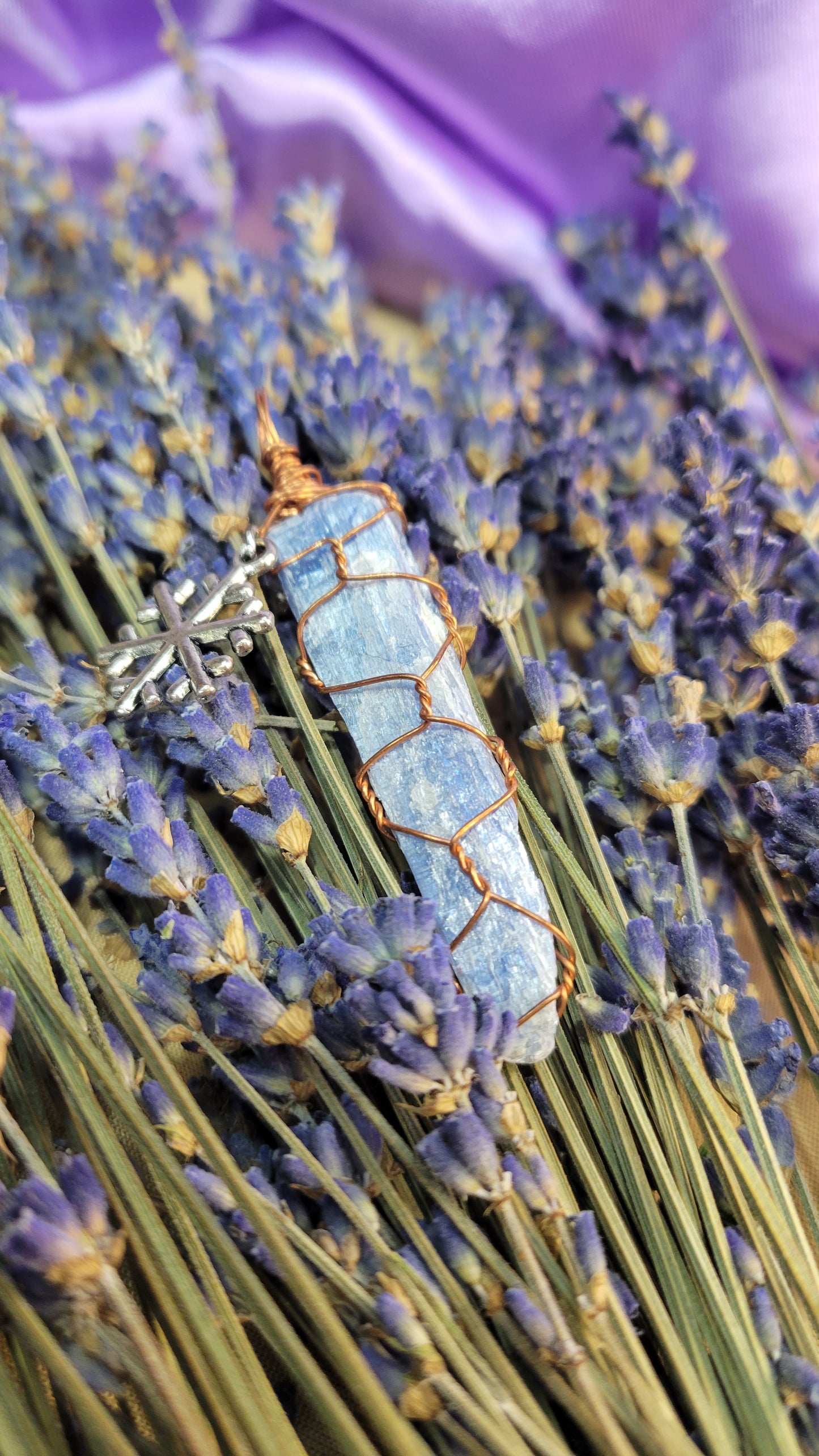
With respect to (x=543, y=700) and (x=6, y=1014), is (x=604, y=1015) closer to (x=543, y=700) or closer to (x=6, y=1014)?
(x=543, y=700)

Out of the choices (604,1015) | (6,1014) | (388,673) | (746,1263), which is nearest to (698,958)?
(604,1015)

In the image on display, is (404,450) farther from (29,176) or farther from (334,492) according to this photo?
(29,176)

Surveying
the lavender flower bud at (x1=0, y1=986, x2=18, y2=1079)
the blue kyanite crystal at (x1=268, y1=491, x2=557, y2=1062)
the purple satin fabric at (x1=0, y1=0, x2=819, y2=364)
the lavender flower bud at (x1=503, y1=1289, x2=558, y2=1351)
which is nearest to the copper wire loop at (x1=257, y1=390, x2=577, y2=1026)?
the blue kyanite crystal at (x1=268, y1=491, x2=557, y2=1062)

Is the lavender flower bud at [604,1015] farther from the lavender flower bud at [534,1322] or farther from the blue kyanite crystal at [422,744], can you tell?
the lavender flower bud at [534,1322]

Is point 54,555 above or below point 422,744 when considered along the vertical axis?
above

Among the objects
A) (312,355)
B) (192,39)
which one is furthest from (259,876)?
(192,39)

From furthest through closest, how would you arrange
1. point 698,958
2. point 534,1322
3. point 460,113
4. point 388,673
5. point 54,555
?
1. point 460,113
2. point 54,555
3. point 388,673
4. point 698,958
5. point 534,1322
